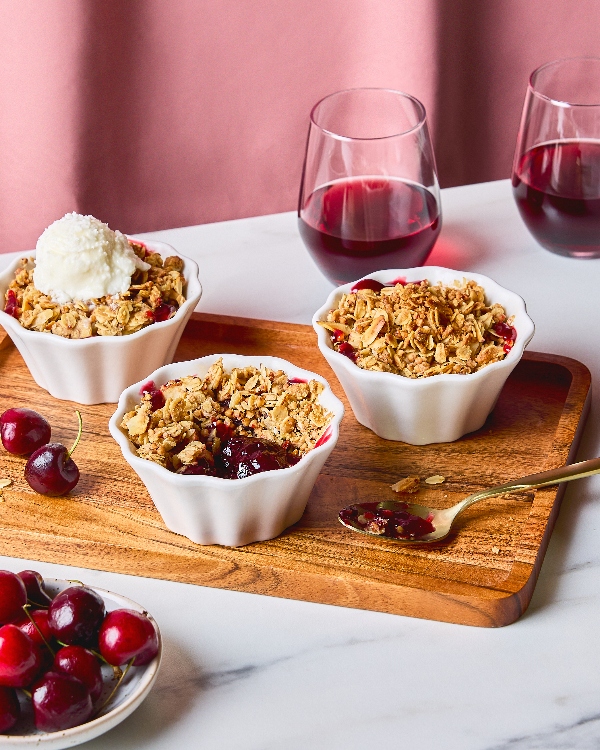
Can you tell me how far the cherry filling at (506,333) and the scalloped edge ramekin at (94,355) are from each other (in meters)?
0.50

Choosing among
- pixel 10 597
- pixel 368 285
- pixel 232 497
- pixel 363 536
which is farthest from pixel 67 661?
pixel 368 285

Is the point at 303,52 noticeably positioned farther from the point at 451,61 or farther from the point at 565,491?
the point at 565,491

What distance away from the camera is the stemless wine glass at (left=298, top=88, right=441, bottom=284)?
70.9 inches

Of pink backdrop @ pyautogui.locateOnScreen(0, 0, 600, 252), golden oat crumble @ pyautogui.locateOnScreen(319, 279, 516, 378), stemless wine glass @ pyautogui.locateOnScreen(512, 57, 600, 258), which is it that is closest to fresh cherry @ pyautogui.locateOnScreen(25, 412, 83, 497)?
golden oat crumble @ pyautogui.locateOnScreen(319, 279, 516, 378)

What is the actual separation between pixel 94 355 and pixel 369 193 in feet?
1.83

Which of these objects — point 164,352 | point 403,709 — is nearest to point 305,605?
point 403,709

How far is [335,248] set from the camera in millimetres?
1848

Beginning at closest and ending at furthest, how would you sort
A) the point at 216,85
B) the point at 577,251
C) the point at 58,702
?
the point at 58,702, the point at 577,251, the point at 216,85

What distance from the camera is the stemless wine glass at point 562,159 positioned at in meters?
1.89

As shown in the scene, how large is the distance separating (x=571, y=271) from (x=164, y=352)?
2.76 ft

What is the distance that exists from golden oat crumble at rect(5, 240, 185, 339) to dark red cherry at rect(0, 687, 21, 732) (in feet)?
2.29

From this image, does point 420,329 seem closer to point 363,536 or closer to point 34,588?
point 363,536

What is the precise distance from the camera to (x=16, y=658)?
42.1 inches

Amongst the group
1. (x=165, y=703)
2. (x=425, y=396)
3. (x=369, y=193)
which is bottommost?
(x=165, y=703)
